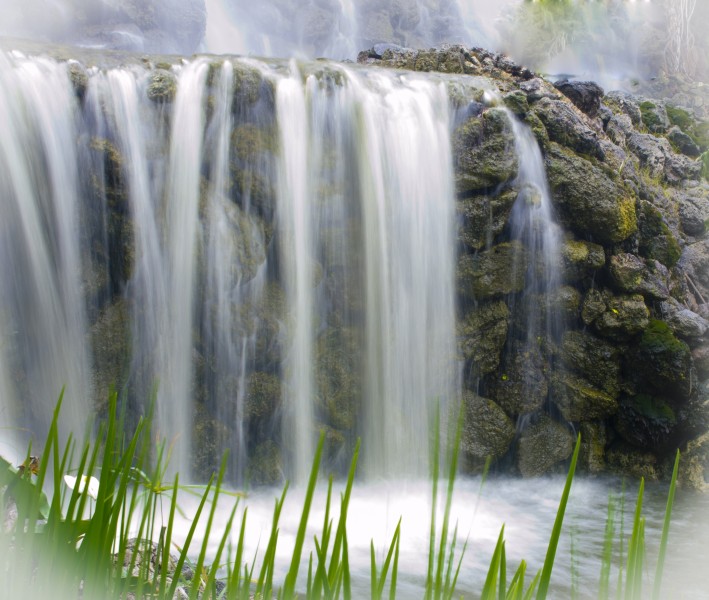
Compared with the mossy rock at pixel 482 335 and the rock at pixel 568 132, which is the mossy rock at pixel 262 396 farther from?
the rock at pixel 568 132

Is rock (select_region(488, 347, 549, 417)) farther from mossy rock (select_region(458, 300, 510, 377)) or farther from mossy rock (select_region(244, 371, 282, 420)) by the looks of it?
mossy rock (select_region(244, 371, 282, 420))

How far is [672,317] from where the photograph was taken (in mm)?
6184

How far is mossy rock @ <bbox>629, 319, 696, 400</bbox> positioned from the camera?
5875 mm

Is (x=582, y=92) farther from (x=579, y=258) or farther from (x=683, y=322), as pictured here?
(x=683, y=322)

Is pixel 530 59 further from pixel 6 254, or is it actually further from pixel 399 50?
pixel 6 254

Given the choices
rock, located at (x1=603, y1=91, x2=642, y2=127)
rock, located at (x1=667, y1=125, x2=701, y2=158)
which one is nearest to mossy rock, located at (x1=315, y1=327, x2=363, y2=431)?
rock, located at (x1=603, y1=91, x2=642, y2=127)

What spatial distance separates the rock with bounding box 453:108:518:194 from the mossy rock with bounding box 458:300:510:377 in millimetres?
1151

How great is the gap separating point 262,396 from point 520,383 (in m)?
2.41

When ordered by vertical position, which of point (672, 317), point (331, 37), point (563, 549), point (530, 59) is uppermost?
point (331, 37)

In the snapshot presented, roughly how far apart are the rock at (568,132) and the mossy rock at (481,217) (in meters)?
0.92

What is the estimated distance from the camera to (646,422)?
19.7 ft

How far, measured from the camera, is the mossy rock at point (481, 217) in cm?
596

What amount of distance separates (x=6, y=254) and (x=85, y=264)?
0.56 m

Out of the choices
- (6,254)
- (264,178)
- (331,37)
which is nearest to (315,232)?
(264,178)
